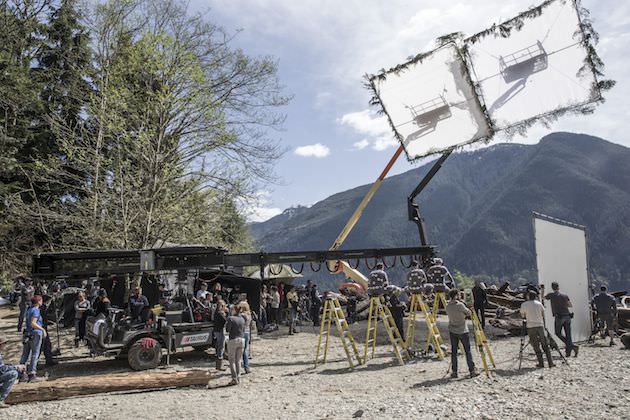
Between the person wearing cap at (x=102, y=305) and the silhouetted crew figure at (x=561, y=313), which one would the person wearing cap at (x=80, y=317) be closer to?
the person wearing cap at (x=102, y=305)

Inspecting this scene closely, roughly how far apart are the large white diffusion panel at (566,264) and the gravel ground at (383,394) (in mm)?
1449

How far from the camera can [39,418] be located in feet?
25.9

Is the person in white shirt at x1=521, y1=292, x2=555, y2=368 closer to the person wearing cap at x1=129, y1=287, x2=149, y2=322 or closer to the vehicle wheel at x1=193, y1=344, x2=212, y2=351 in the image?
the vehicle wheel at x1=193, y1=344, x2=212, y2=351

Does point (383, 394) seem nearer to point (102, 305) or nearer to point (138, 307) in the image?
point (138, 307)

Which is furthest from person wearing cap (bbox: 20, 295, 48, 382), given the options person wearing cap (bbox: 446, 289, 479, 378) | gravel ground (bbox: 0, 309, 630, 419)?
person wearing cap (bbox: 446, 289, 479, 378)

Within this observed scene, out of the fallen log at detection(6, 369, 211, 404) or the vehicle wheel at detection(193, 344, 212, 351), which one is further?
the vehicle wheel at detection(193, 344, 212, 351)

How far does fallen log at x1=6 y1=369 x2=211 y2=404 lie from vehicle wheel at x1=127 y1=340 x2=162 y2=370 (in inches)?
67.9

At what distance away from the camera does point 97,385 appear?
9.64 m

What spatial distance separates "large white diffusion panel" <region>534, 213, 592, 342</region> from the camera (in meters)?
12.8

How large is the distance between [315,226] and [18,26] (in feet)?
579

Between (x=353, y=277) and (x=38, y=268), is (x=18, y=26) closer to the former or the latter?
(x=38, y=268)

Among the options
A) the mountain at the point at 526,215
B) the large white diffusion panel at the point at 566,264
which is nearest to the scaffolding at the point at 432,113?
the large white diffusion panel at the point at 566,264

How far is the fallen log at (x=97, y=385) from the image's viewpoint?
9016 millimetres

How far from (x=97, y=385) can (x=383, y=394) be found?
19.7 feet
